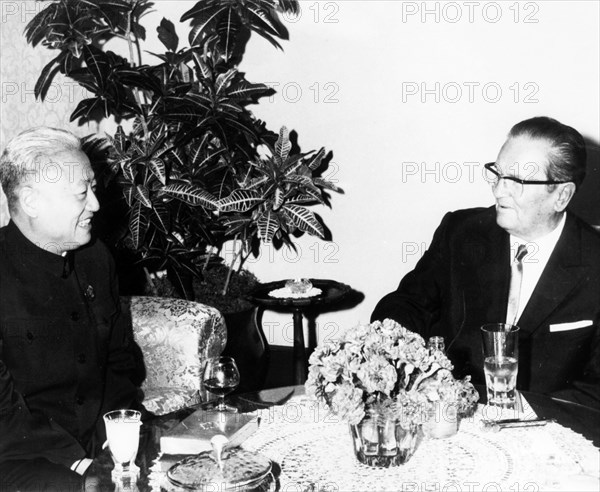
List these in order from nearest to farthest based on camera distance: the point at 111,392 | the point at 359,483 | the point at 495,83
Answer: the point at 359,483
the point at 111,392
the point at 495,83

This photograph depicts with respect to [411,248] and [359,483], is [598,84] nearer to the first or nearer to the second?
[411,248]

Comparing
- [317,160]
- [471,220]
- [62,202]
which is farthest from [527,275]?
[317,160]

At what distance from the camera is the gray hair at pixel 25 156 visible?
7.76 ft

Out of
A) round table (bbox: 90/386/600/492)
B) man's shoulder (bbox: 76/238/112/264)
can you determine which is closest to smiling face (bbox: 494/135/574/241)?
round table (bbox: 90/386/600/492)

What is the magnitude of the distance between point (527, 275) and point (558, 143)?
0.50 meters

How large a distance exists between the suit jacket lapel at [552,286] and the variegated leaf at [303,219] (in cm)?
160

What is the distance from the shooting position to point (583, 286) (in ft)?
9.14

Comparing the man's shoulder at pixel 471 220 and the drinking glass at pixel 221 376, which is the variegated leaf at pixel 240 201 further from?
the drinking glass at pixel 221 376

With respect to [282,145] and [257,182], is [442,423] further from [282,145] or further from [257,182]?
[282,145]

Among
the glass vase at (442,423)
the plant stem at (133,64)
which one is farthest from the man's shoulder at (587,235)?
the plant stem at (133,64)

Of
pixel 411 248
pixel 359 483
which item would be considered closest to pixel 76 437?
pixel 359 483

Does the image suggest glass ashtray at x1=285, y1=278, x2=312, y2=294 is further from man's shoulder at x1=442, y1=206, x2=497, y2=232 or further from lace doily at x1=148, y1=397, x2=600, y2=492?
lace doily at x1=148, y1=397, x2=600, y2=492

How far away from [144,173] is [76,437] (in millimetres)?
1911

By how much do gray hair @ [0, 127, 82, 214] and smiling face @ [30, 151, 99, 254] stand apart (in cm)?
2
